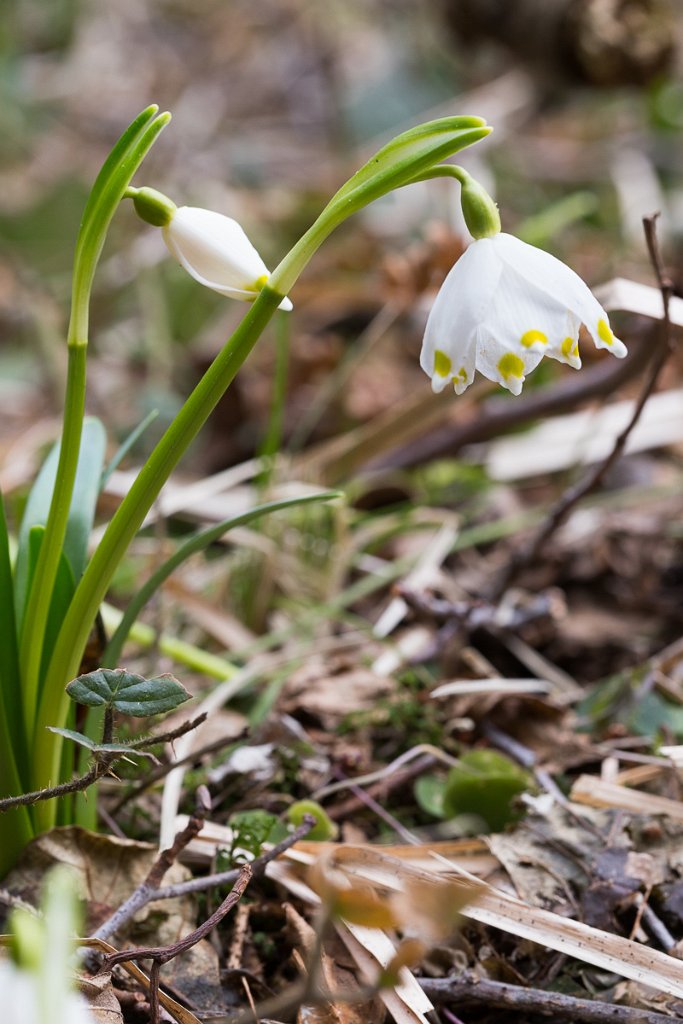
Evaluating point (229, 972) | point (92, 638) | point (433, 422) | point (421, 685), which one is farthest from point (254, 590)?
point (229, 972)

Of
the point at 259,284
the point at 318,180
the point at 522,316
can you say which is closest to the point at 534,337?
the point at 522,316

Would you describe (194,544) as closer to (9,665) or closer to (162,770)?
(9,665)

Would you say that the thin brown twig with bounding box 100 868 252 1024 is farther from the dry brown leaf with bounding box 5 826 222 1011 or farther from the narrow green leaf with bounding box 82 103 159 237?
the narrow green leaf with bounding box 82 103 159 237

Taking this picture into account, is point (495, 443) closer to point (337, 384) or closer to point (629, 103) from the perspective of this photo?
point (337, 384)

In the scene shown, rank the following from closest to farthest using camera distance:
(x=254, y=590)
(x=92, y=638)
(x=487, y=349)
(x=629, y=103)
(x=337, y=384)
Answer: (x=487, y=349)
(x=92, y=638)
(x=254, y=590)
(x=337, y=384)
(x=629, y=103)

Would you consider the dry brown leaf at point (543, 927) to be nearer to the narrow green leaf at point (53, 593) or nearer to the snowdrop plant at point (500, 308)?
the narrow green leaf at point (53, 593)

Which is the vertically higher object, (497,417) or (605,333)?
(605,333)
